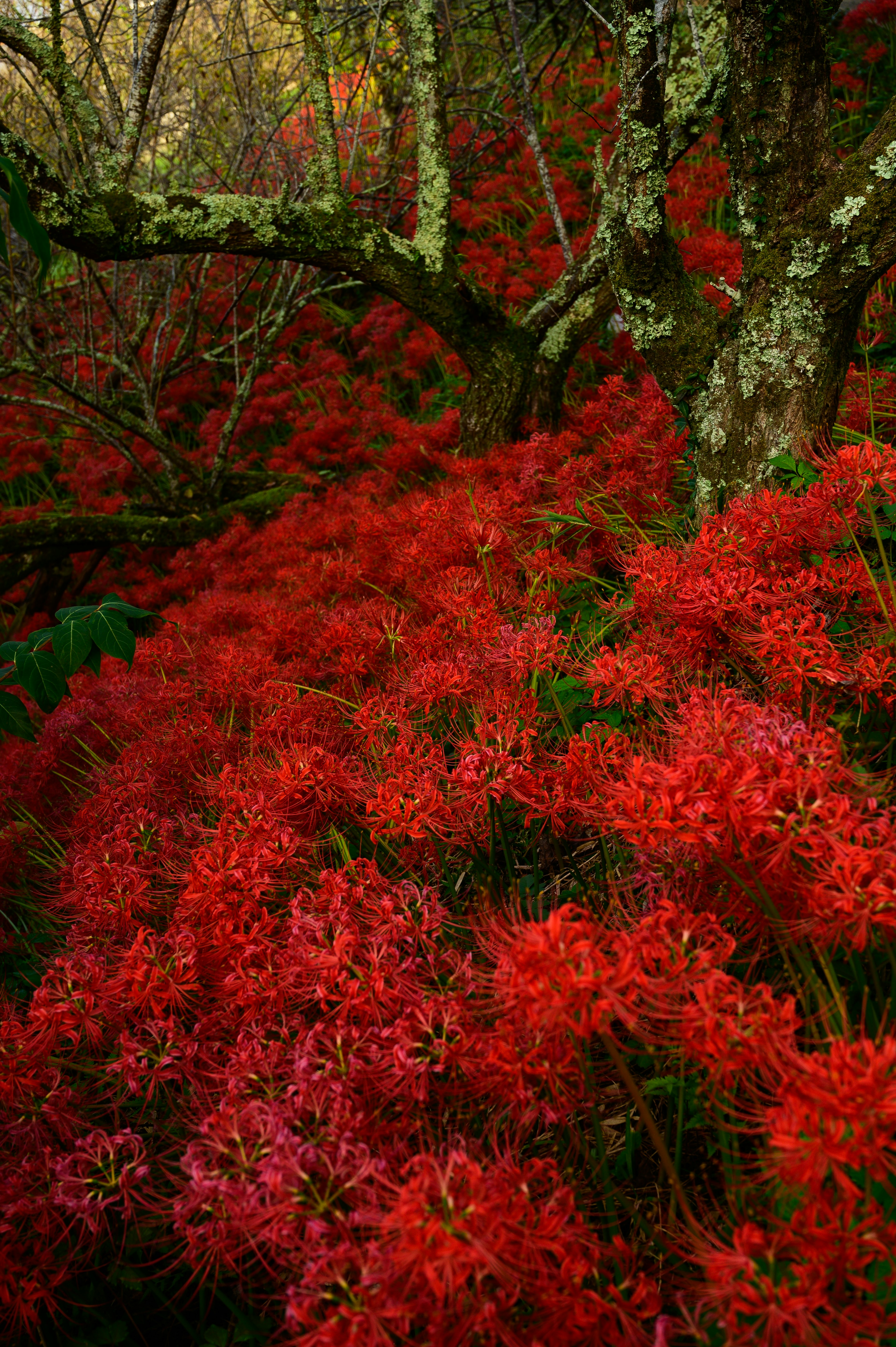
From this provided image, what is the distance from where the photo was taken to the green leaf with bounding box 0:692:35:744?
6.16 ft

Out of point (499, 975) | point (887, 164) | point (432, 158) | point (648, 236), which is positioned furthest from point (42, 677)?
point (432, 158)

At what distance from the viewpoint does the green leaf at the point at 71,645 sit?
1861mm

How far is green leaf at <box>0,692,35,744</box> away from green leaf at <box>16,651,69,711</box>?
0.15 ft

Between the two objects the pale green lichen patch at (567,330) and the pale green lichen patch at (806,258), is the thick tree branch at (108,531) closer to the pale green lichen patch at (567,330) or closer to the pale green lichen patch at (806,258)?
the pale green lichen patch at (567,330)

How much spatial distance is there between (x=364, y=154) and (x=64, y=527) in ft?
12.6

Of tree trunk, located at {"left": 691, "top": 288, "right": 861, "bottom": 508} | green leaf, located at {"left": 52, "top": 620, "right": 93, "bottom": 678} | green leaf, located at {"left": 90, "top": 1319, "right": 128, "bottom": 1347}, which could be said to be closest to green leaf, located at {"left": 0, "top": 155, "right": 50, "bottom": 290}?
green leaf, located at {"left": 52, "top": 620, "right": 93, "bottom": 678}

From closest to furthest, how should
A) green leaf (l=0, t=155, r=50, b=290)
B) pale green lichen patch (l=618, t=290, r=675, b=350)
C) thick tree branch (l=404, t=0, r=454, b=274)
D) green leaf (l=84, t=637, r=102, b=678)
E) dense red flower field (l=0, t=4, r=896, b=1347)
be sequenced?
dense red flower field (l=0, t=4, r=896, b=1347) < green leaf (l=0, t=155, r=50, b=290) < green leaf (l=84, t=637, r=102, b=678) < pale green lichen patch (l=618, t=290, r=675, b=350) < thick tree branch (l=404, t=0, r=454, b=274)

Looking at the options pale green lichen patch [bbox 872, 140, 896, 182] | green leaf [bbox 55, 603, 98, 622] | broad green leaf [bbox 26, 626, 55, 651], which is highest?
pale green lichen patch [bbox 872, 140, 896, 182]

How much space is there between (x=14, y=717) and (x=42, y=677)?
0.42 ft

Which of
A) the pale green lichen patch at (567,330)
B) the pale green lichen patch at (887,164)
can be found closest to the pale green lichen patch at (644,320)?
the pale green lichen patch at (887,164)

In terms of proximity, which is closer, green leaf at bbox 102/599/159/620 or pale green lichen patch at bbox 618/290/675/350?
green leaf at bbox 102/599/159/620

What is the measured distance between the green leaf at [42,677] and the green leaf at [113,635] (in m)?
0.10

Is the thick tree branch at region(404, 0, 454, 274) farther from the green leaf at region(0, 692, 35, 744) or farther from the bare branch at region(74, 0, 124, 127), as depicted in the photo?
the green leaf at region(0, 692, 35, 744)

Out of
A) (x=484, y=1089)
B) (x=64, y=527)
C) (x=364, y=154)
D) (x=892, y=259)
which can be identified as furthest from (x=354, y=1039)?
(x=364, y=154)
